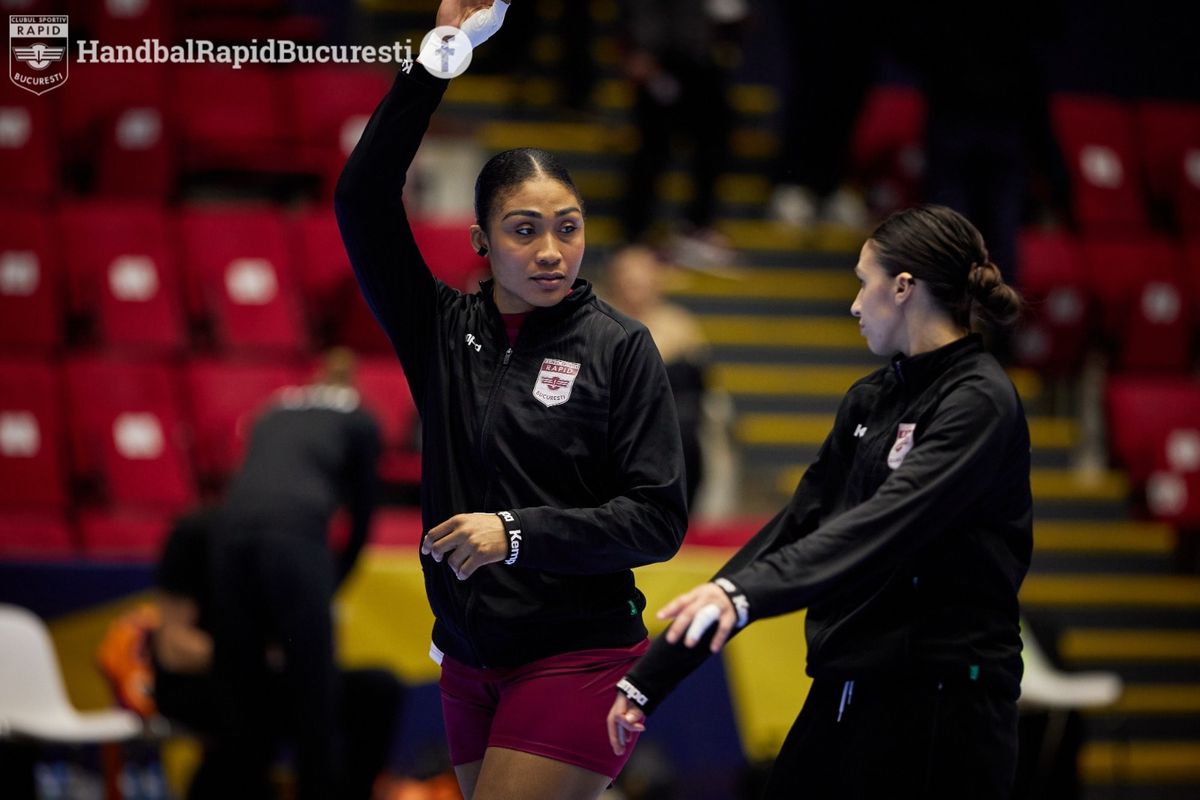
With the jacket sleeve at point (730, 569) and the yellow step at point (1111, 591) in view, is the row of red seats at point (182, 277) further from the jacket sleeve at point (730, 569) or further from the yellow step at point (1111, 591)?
the jacket sleeve at point (730, 569)

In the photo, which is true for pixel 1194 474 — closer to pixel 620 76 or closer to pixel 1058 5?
pixel 1058 5

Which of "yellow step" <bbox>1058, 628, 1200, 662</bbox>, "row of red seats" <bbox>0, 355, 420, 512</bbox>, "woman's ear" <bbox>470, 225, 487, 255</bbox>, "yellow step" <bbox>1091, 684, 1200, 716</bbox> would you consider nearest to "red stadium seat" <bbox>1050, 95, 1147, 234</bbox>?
"yellow step" <bbox>1058, 628, 1200, 662</bbox>

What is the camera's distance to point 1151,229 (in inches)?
369

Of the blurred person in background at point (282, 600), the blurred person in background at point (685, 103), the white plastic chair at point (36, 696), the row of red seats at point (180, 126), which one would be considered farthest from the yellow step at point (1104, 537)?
the white plastic chair at point (36, 696)

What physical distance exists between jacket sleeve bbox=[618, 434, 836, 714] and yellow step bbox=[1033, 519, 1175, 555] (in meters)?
5.00

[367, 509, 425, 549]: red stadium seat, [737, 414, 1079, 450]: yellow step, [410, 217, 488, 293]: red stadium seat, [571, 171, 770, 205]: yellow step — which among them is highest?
[571, 171, 770, 205]: yellow step

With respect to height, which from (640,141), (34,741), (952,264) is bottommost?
(34,741)

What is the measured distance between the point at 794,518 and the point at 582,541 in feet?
1.56

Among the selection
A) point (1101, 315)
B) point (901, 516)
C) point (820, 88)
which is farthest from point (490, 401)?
point (1101, 315)

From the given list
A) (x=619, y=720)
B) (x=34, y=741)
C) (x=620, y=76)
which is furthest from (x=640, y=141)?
(x=619, y=720)

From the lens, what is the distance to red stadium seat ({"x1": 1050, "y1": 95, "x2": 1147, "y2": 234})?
9180 mm

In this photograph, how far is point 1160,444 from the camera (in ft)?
25.8

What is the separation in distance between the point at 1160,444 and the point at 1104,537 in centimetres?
54

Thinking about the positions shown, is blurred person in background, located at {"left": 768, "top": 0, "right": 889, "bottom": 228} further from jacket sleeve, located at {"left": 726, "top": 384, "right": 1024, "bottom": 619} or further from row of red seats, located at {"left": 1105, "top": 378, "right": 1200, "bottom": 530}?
jacket sleeve, located at {"left": 726, "top": 384, "right": 1024, "bottom": 619}
